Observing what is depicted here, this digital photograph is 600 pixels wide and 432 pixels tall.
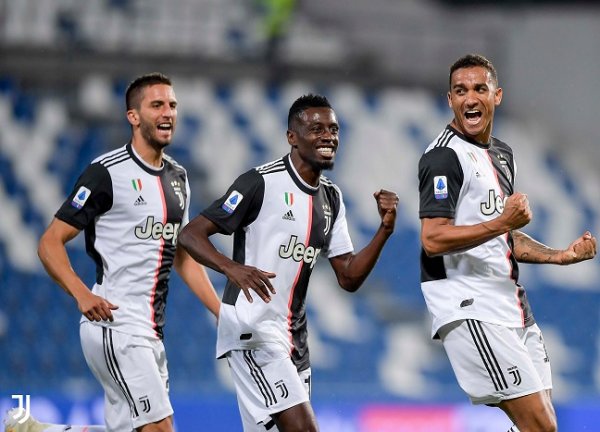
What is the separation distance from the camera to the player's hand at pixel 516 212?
425 cm

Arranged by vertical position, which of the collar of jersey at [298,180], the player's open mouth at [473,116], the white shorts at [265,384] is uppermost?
the player's open mouth at [473,116]

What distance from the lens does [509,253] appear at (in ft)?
15.7

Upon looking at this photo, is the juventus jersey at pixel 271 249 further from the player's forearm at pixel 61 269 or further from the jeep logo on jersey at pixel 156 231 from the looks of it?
the player's forearm at pixel 61 269

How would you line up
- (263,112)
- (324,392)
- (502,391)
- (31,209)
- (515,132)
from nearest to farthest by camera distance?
1. (502,391)
2. (324,392)
3. (31,209)
4. (263,112)
5. (515,132)

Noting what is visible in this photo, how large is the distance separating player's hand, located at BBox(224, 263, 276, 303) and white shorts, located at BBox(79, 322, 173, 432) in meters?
0.72

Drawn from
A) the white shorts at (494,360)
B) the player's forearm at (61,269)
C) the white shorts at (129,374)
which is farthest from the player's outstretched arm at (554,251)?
the player's forearm at (61,269)

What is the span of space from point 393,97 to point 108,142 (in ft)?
8.77

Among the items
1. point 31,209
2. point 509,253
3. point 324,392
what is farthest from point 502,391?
point 31,209

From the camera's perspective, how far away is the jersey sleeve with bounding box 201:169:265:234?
16.2ft

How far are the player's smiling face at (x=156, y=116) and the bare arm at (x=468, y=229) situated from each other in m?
1.49

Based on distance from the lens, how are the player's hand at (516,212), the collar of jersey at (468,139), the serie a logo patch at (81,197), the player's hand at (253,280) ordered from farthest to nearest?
the serie a logo patch at (81,197)
the collar of jersey at (468,139)
the player's hand at (253,280)
the player's hand at (516,212)

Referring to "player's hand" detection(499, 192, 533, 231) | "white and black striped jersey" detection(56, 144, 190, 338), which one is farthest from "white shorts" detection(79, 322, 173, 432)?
"player's hand" detection(499, 192, 533, 231)

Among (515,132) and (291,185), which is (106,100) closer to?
(515,132)

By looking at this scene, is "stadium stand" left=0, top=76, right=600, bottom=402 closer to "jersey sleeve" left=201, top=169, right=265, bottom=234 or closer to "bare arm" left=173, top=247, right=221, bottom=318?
"bare arm" left=173, top=247, right=221, bottom=318
